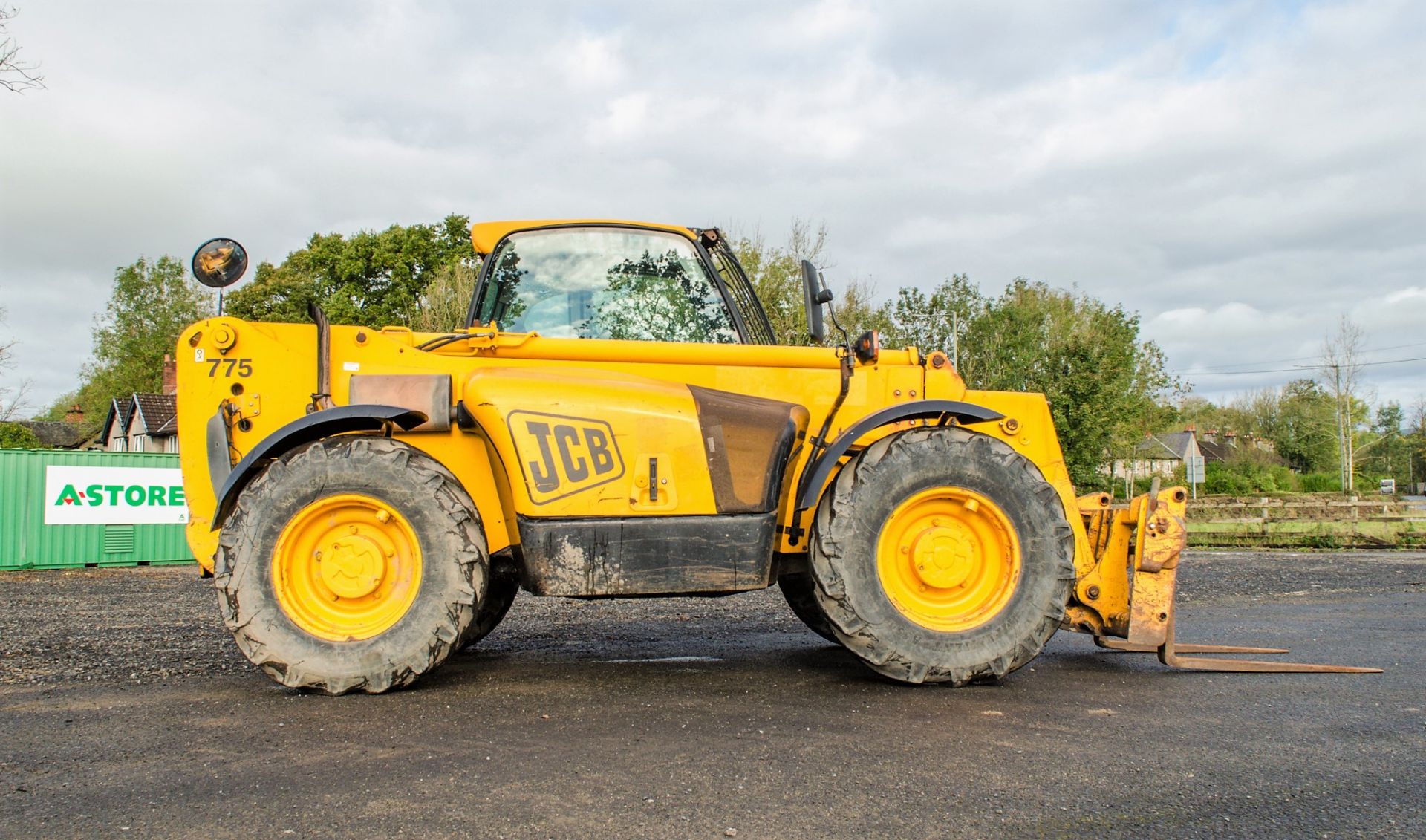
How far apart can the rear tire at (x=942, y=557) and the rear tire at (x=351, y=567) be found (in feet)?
5.52

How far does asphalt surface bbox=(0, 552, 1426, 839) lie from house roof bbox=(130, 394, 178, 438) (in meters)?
45.8

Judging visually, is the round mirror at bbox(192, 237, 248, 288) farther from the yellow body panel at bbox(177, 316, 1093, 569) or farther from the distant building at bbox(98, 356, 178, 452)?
the distant building at bbox(98, 356, 178, 452)

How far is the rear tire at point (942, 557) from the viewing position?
439cm

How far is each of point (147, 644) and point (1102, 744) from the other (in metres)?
6.02

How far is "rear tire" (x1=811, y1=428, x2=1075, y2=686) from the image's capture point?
4.39 m

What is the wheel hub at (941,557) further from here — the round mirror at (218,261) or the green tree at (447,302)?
the green tree at (447,302)

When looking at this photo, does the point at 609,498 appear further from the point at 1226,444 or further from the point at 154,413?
the point at 1226,444

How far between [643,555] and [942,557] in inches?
55.7

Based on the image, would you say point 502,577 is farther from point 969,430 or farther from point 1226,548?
point 1226,548

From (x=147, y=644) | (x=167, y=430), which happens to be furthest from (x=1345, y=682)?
(x=167, y=430)

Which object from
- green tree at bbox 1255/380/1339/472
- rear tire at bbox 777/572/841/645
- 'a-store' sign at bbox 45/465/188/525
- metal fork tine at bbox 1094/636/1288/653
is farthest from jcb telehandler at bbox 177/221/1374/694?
green tree at bbox 1255/380/1339/472

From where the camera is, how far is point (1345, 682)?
4.88 metres

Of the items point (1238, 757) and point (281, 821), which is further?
point (1238, 757)

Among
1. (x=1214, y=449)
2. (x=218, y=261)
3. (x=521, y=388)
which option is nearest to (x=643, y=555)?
(x=521, y=388)
